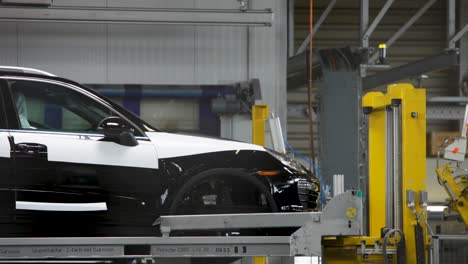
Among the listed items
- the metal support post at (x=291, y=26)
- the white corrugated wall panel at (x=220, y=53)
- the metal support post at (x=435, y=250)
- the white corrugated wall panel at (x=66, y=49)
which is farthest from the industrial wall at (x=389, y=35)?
the metal support post at (x=435, y=250)

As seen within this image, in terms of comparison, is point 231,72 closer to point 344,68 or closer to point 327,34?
point 344,68

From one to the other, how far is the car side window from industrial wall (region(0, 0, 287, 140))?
290 inches

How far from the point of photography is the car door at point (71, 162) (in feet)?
17.9

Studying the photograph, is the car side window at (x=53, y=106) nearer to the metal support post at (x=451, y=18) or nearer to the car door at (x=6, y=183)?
the car door at (x=6, y=183)

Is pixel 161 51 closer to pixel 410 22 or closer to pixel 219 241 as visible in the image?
pixel 410 22

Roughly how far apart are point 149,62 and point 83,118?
25.3 ft

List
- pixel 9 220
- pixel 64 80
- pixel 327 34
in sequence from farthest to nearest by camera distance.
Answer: pixel 327 34, pixel 64 80, pixel 9 220

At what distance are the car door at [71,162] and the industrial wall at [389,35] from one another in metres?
11.7

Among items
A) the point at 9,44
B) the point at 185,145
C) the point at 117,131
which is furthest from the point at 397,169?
the point at 9,44

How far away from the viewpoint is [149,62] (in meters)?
13.6

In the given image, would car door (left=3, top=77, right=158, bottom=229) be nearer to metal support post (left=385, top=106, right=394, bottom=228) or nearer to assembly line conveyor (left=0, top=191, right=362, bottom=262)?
assembly line conveyor (left=0, top=191, right=362, bottom=262)

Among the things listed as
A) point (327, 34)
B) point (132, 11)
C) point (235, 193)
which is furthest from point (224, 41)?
point (235, 193)

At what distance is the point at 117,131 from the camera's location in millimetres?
5637

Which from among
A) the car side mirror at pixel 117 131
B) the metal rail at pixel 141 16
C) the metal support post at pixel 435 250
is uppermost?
the metal rail at pixel 141 16
